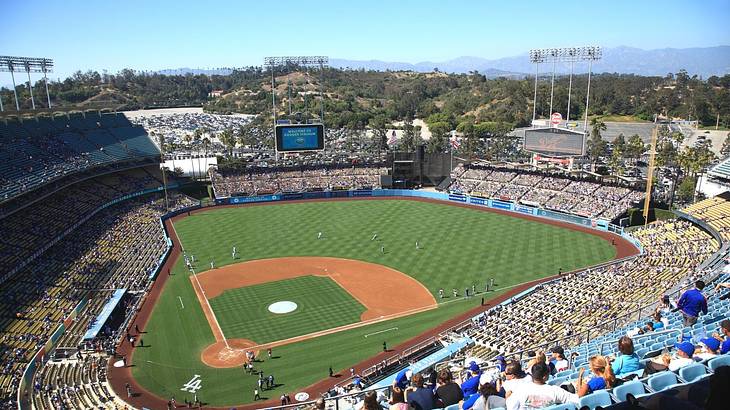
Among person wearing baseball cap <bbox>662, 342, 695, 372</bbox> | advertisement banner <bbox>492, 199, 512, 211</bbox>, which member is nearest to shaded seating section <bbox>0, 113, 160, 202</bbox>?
advertisement banner <bbox>492, 199, 512, 211</bbox>

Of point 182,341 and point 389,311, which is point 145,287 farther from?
point 389,311

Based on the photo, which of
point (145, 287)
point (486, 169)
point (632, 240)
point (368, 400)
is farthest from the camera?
point (486, 169)

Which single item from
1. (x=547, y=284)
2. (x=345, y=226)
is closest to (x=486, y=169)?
(x=345, y=226)

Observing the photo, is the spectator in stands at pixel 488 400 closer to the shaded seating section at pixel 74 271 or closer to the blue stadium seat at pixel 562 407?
the blue stadium seat at pixel 562 407

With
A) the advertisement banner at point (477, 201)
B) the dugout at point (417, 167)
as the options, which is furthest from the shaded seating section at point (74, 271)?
the advertisement banner at point (477, 201)

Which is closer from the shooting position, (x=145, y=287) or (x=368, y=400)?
(x=368, y=400)
